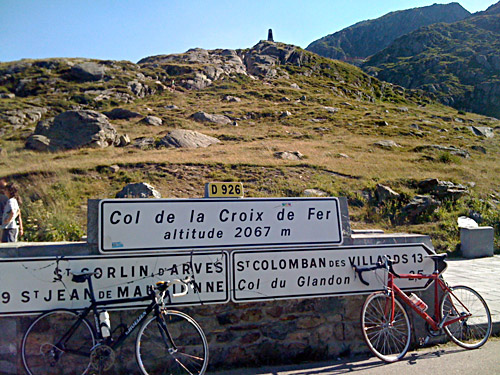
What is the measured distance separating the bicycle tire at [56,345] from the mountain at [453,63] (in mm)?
89426

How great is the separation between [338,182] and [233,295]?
534 inches

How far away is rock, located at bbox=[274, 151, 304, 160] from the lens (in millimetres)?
21261

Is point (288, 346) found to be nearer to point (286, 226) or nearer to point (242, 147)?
point (286, 226)

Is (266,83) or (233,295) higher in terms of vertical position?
(266,83)

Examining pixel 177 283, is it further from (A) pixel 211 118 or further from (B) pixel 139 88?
(B) pixel 139 88

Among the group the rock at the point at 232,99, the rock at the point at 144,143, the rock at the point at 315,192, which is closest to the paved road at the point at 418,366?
the rock at the point at 315,192

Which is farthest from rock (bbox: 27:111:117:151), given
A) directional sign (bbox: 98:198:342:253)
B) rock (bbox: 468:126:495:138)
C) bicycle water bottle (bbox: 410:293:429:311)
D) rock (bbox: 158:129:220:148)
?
rock (bbox: 468:126:495:138)

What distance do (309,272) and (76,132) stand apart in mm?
23682

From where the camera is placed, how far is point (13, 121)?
37.9 m

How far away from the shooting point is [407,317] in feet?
15.0

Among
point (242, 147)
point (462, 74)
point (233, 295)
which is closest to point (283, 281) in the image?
point (233, 295)

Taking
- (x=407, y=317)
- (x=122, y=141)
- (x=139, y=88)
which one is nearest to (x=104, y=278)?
(x=407, y=317)

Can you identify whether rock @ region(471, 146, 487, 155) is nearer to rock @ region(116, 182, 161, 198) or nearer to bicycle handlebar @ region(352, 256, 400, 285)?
rock @ region(116, 182, 161, 198)

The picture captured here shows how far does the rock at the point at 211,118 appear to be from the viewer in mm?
35906
